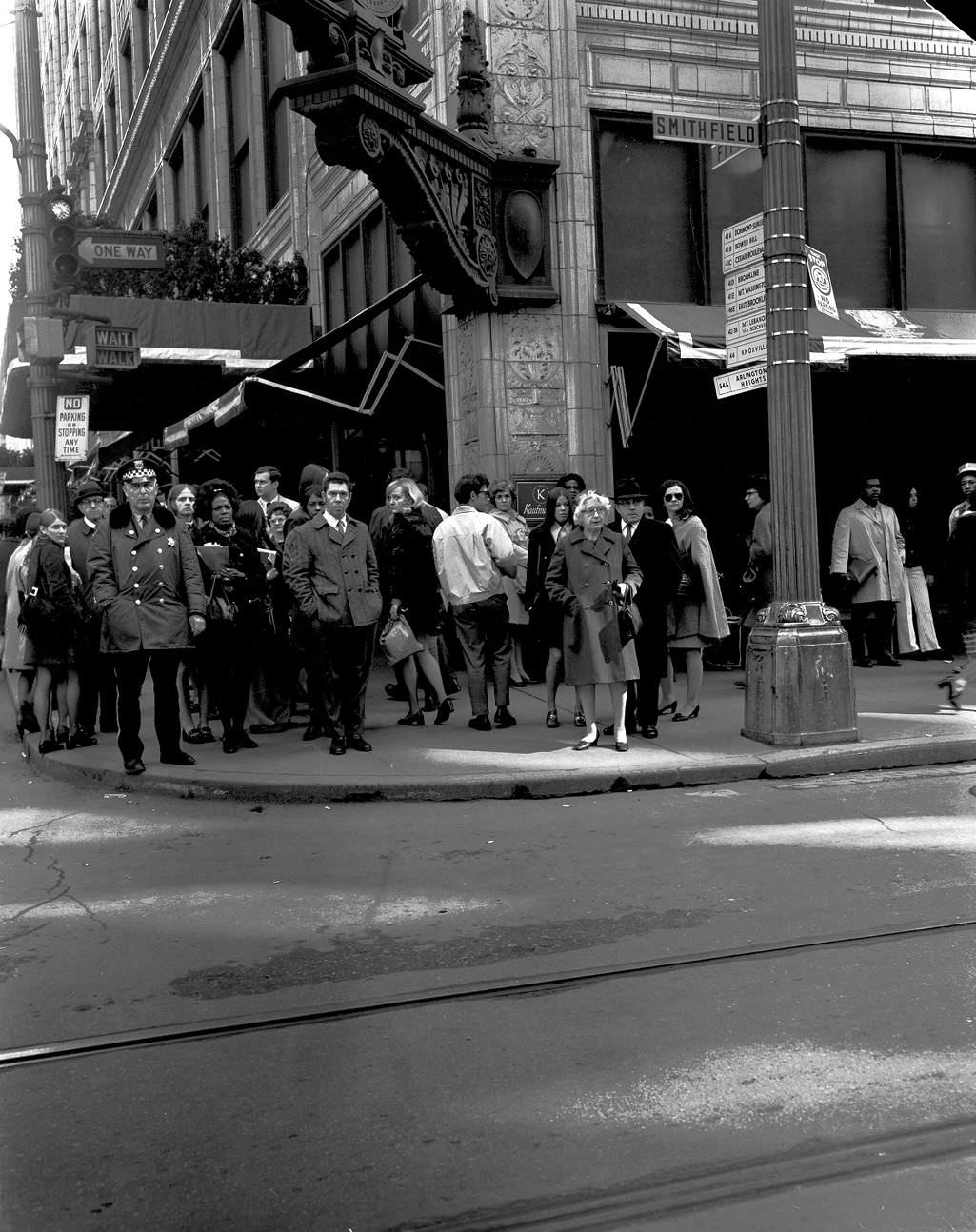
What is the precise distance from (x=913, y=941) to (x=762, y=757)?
373 centimetres

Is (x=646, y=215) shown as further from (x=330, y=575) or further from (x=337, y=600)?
(x=337, y=600)

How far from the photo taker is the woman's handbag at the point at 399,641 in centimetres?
1027

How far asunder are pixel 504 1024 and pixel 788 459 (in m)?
5.72

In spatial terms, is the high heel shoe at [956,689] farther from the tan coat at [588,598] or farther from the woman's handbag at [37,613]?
the woman's handbag at [37,613]

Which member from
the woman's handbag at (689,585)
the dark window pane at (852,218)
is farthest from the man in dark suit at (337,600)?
the dark window pane at (852,218)

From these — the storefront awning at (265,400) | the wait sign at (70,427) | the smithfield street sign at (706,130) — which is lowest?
the wait sign at (70,427)

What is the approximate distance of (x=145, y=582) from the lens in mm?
8945

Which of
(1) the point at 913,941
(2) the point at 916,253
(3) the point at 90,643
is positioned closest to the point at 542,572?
(3) the point at 90,643

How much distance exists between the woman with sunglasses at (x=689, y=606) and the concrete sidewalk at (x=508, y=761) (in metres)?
0.33

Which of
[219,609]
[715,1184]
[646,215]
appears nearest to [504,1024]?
[715,1184]

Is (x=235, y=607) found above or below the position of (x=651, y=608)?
above

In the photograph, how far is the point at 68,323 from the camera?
51.6ft

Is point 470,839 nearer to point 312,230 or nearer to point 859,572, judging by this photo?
point 859,572

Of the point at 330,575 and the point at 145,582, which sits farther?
the point at 330,575
